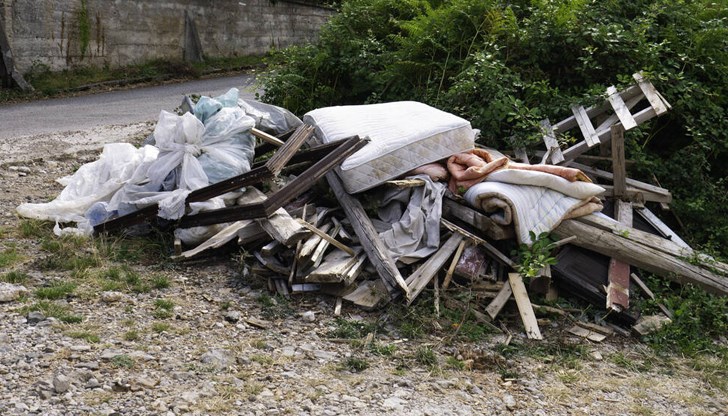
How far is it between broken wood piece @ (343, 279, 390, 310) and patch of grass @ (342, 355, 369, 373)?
0.76m

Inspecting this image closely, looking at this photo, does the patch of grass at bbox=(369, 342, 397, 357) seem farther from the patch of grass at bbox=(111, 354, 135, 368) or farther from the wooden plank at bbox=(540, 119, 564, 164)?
the wooden plank at bbox=(540, 119, 564, 164)

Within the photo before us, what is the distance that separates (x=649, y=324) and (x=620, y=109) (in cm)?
232

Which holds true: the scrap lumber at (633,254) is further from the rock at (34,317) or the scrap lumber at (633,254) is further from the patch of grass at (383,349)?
the rock at (34,317)

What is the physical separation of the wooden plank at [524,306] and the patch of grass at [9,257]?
12.2ft

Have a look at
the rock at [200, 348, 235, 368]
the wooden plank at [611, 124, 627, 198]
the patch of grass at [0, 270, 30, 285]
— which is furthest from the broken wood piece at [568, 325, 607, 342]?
the patch of grass at [0, 270, 30, 285]

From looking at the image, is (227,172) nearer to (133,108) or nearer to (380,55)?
(380,55)

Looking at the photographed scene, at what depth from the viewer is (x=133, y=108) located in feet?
41.8

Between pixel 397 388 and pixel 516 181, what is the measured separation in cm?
218

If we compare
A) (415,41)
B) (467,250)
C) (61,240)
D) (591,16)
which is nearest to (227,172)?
(61,240)

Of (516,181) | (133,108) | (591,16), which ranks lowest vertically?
(133,108)

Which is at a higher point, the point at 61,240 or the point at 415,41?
the point at 415,41

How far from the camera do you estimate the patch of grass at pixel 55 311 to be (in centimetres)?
496

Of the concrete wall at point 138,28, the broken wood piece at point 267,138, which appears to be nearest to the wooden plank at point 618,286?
the broken wood piece at point 267,138

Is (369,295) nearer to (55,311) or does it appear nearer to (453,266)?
(453,266)
